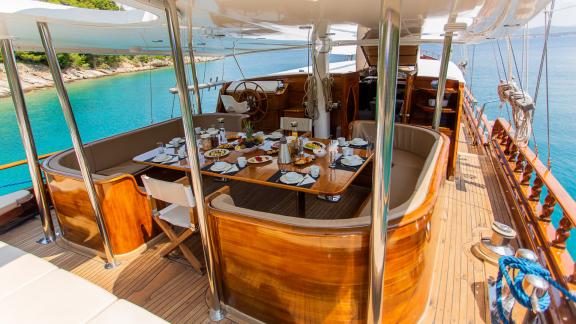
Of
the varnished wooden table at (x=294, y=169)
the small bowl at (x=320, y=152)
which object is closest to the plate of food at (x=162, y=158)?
the varnished wooden table at (x=294, y=169)

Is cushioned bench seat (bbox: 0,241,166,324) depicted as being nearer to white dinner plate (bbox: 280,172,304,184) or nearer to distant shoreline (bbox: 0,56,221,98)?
white dinner plate (bbox: 280,172,304,184)

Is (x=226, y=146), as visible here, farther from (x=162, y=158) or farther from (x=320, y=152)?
(x=320, y=152)

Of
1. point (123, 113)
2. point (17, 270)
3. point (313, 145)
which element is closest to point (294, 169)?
point (313, 145)

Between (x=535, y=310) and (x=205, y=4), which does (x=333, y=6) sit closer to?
(x=205, y=4)

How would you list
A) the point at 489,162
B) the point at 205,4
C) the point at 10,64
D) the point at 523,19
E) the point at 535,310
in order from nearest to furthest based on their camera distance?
the point at 535,310, the point at 205,4, the point at 10,64, the point at 523,19, the point at 489,162

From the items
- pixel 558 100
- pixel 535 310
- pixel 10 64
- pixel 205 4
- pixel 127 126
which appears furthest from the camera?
pixel 127 126

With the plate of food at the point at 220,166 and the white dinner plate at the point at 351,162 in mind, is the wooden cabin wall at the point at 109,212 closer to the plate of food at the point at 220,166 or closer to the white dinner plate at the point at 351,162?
the plate of food at the point at 220,166

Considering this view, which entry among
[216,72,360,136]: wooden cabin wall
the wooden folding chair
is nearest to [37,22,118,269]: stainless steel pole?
the wooden folding chair

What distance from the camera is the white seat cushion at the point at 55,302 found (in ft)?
4.25

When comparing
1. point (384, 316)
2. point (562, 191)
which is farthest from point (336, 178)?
point (562, 191)

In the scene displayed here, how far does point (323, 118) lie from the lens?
4.36 metres

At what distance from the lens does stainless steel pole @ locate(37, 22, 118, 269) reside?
1.88m

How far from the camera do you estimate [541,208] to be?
2311 millimetres

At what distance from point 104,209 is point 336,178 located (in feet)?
5.71
